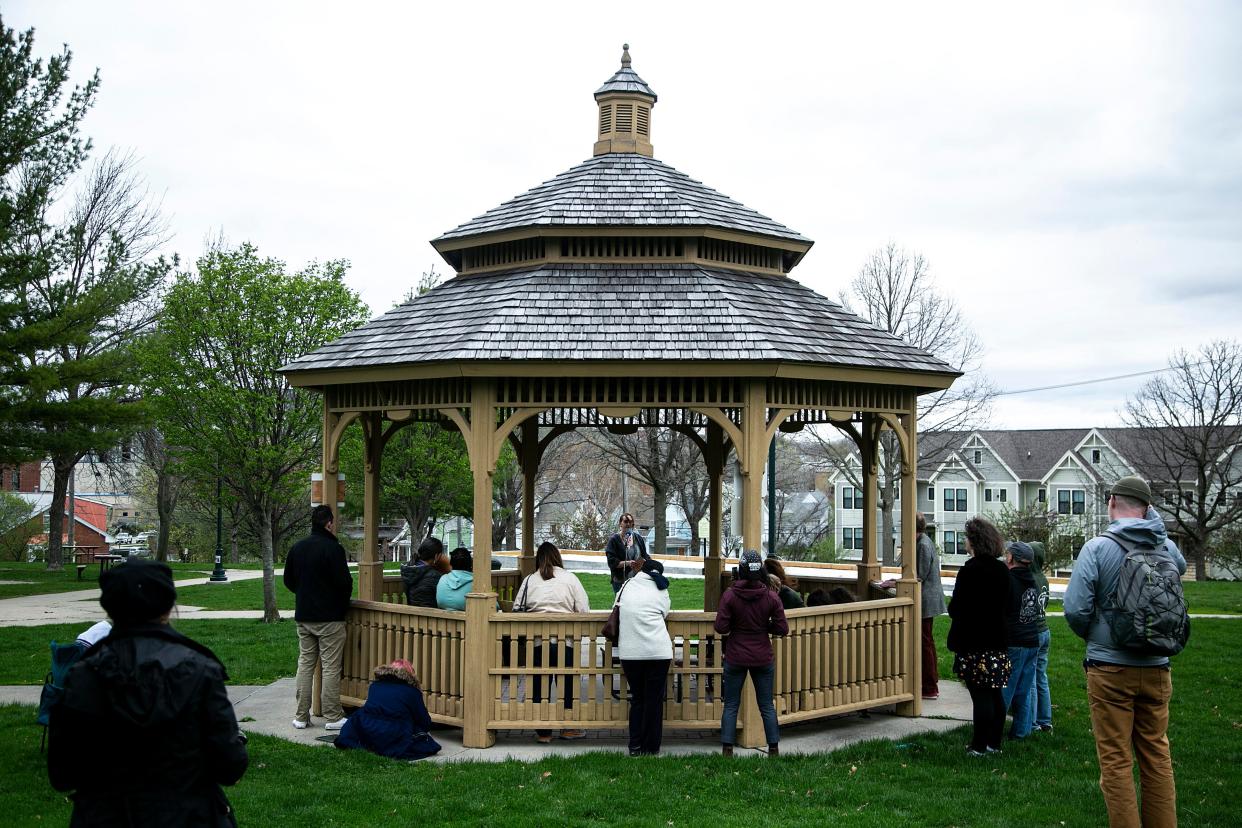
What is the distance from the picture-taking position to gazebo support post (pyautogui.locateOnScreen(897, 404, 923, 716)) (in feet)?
34.3

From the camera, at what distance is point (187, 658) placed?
3.76 m

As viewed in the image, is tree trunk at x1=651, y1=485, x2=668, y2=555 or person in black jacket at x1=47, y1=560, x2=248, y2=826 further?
tree trunk at x1=651, y1=485, x2=668, y2=555

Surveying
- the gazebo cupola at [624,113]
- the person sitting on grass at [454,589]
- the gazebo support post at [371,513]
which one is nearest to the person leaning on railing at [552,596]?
the person sitting on grass at [454,589]

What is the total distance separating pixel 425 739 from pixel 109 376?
54.0 feet

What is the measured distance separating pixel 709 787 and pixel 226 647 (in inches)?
353

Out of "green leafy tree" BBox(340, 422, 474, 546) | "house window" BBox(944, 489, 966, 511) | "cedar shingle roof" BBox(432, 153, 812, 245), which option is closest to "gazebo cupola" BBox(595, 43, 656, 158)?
"cedar shingle roof" BBox(432, 153, 812, 245)

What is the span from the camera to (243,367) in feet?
53.2

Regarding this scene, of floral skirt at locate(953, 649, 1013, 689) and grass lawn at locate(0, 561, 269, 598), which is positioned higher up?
floral skirt at locate(953, 649, 1013, 689)

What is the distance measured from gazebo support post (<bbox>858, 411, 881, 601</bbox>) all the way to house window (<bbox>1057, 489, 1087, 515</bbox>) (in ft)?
157

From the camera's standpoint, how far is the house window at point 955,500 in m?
58.8

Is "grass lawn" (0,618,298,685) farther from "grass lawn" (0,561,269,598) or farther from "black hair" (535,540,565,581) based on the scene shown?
"grass lawn" (0,561,269,598)

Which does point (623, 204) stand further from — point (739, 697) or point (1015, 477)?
point (1015, 477)

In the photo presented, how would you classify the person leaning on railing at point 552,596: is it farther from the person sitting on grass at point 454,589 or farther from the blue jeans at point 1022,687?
the blue jeans at point 1022,687

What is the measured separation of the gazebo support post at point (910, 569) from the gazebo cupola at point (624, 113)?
4557 mm
